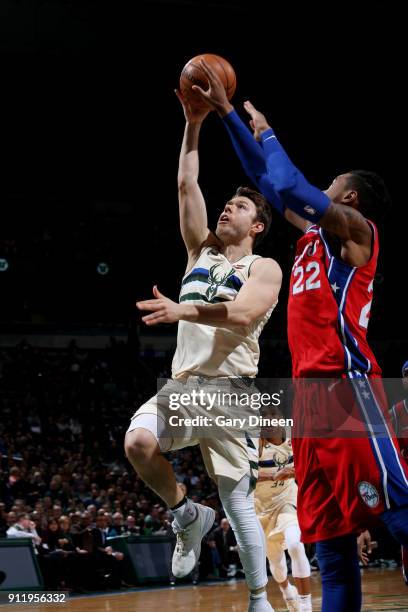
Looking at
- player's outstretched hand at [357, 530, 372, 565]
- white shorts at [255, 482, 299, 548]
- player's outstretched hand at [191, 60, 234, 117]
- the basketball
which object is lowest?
white shorts at [255, 482, 299, 548]

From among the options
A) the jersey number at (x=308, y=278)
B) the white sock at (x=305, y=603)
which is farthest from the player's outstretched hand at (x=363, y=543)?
the white sock at (x=305, y=603)

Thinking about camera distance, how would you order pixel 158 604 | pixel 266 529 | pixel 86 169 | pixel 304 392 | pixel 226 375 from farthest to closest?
pixel 86 169
pixel 158 604
pixel 266 529
pixel 226 375
pixel 304 392

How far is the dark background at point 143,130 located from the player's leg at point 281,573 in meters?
10.7

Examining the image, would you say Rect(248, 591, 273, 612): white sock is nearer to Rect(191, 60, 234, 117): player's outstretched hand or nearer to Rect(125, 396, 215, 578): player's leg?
Rect(125, 396, 215, 578): player's leg

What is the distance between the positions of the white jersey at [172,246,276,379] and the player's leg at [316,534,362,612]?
1.57 m

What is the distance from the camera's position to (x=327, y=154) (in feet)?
64.0

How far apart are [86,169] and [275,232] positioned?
5600 millimetres

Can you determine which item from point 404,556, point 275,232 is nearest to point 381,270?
point 275,232

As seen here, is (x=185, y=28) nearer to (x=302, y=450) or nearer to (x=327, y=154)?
(x=327, y=154)

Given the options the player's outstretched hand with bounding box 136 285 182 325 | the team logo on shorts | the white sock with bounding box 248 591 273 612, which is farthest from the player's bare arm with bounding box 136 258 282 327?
the white sock with bounding box 248 591 273 612

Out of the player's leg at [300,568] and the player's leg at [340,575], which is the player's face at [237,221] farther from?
the player's leg at [300,568]

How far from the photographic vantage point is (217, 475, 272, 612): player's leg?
4.73 meters

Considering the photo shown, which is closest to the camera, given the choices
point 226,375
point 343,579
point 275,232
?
point 343,579

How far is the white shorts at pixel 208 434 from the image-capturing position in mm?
4707
